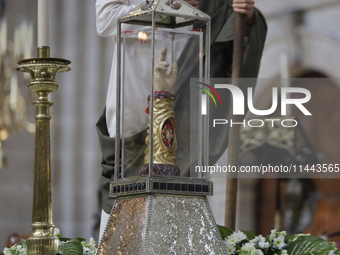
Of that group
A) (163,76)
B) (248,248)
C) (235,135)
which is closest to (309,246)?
(248,248)

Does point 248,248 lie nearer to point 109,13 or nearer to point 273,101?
point 109,13

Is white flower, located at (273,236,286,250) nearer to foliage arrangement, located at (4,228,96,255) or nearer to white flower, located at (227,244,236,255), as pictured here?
white flower, located at (227,244,236,255)

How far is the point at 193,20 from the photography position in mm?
2197

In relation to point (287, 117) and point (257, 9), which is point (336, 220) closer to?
point (287, 117)

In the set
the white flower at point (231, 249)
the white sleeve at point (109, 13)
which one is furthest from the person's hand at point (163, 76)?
the white sleeve at point (109, 13)

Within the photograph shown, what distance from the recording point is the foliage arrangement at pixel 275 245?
2.22m

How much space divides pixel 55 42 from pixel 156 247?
3.08m

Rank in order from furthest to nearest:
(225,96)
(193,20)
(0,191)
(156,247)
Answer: (0,191) < (225,96) < (193,20) < (156,247)

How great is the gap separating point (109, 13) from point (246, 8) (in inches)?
34.4

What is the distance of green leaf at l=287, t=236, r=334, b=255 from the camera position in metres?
2.17

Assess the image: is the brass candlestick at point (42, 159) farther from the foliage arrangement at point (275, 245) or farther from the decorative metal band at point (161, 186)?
the foliage arrangement at point (275, 245)

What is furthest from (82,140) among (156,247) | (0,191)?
(156,247)

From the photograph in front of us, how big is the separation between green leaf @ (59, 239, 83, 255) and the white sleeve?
1.22m

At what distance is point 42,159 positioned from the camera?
2.01m
